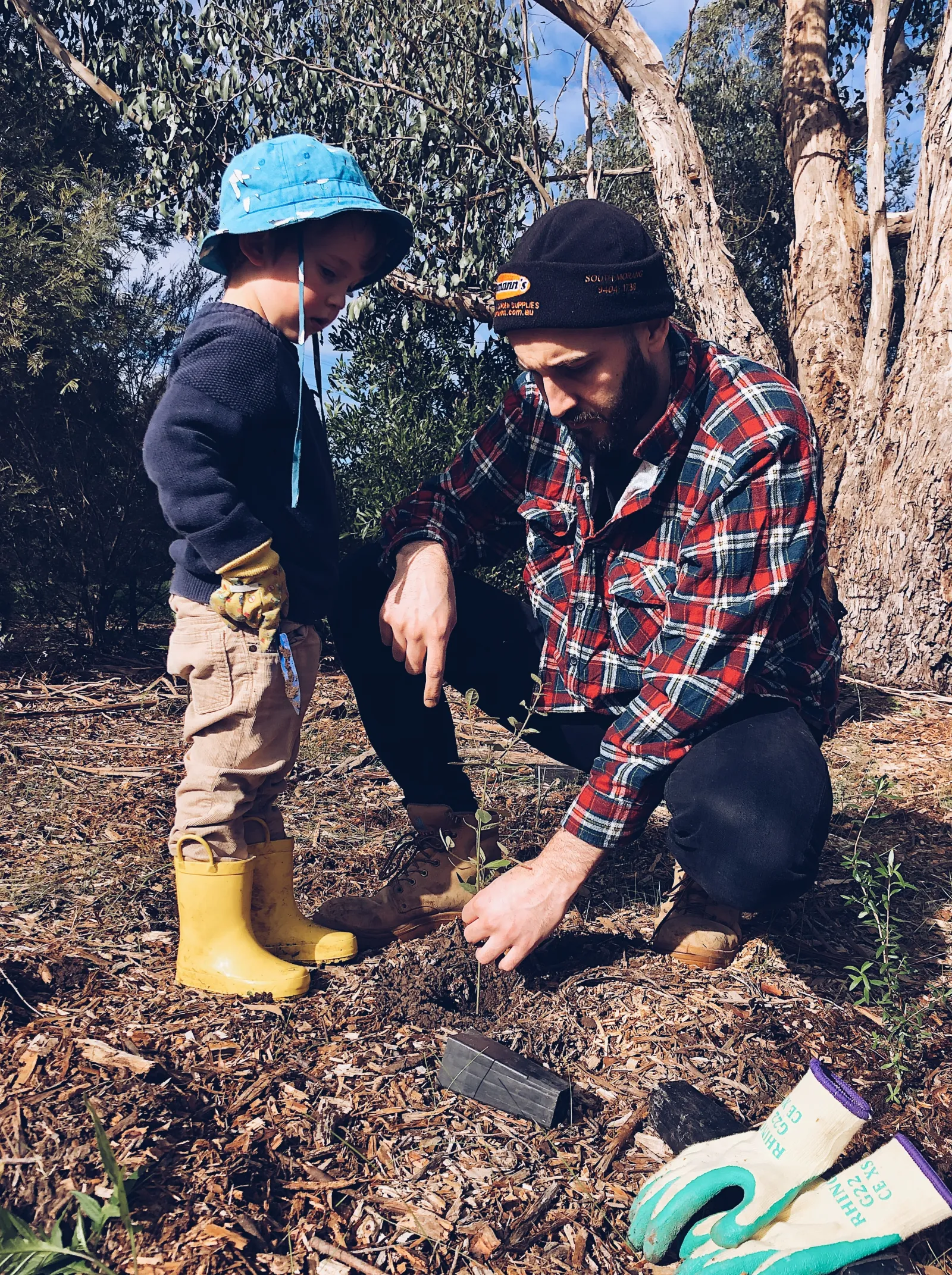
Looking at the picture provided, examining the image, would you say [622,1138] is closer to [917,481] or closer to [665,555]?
[665,555]

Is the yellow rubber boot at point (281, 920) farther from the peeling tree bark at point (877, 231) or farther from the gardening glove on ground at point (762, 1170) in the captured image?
the peeling tree bark at point (877, 231)

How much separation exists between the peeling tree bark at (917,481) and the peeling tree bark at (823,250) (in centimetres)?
34

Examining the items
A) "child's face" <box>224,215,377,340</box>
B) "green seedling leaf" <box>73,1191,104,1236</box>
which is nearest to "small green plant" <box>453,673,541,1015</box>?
"green seedling leaf" <box>73,1191,104,1236</box>

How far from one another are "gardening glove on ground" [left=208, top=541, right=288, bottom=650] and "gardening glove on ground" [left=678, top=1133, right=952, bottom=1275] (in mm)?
1567

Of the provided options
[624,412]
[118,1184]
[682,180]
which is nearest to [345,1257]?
[118,1184]

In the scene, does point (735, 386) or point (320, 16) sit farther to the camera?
point (320, 16)

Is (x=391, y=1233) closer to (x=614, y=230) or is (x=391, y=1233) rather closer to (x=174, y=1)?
(x=614, y=230)

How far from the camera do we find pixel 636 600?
2684 millimetres

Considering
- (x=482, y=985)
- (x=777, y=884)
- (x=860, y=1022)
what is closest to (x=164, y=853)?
(x=482, y=985)

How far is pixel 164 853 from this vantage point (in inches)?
125

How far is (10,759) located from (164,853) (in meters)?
1.29

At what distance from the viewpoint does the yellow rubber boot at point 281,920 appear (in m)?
2.54

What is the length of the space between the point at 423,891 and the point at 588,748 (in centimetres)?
65

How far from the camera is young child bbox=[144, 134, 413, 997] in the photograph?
231 centimetres
